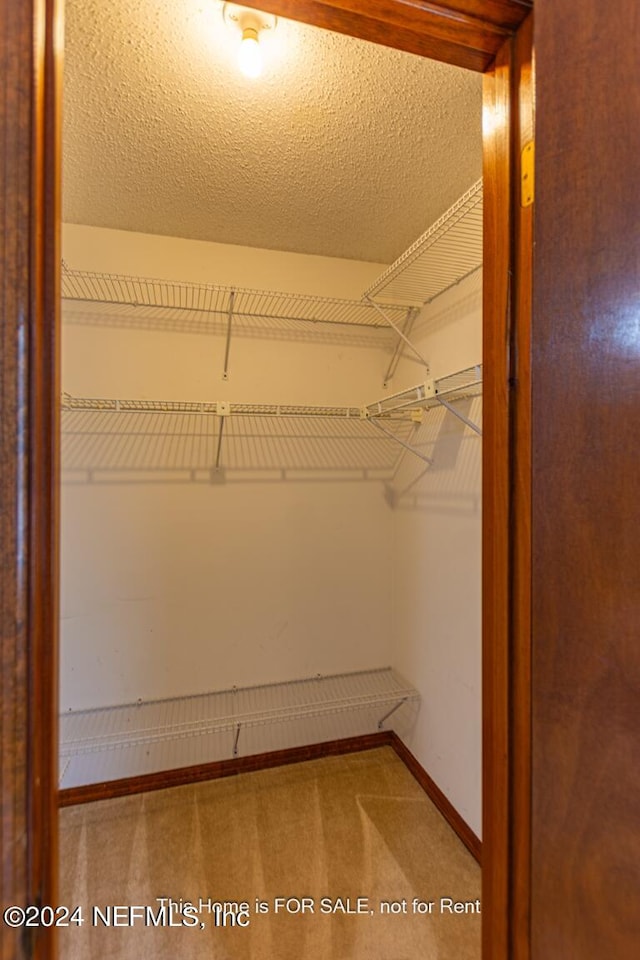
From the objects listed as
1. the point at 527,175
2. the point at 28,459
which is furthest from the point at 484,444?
the point at 28,459

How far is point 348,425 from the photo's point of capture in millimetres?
2010

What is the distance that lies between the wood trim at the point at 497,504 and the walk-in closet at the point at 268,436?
22.3 inches

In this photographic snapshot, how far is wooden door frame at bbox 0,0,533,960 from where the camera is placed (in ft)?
1.35

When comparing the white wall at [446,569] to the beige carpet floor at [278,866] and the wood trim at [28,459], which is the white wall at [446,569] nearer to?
the beige carpet floor at [278,866]

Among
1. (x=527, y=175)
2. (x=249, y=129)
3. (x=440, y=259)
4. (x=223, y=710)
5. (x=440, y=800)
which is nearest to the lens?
(x=527, y=175)

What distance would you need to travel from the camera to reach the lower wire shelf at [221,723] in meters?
1.60

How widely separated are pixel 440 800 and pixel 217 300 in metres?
2.29

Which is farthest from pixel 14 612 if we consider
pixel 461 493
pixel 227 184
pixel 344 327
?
pixel 344 327

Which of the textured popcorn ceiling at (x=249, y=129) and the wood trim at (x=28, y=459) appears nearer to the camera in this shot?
the wood trim at (x=28, y=459)

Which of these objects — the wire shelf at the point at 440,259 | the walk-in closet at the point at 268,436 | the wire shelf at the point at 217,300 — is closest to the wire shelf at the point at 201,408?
the walk-in closet at the point at 268,436

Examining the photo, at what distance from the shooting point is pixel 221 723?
63.7 inches

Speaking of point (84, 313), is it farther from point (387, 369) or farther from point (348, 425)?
point (387, 369)

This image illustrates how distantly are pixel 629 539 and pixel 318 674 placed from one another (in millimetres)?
1782

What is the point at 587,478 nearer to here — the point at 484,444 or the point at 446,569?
the point at 484,444
